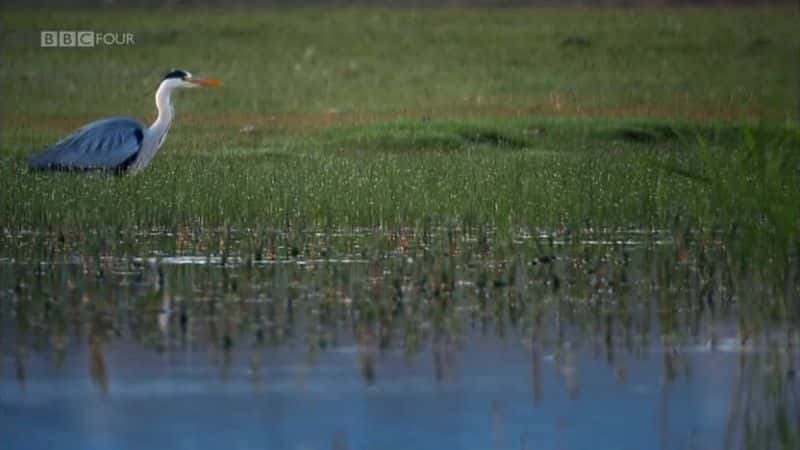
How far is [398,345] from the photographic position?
8805 millimetres

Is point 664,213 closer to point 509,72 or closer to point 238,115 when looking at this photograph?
point 238,115

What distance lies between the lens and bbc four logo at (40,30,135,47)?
29141mm

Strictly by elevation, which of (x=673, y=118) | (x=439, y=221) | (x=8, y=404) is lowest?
(x=8, y=404)

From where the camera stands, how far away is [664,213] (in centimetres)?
1258

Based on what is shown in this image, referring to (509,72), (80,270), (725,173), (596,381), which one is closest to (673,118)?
(509,72)

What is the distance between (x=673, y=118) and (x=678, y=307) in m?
12.7

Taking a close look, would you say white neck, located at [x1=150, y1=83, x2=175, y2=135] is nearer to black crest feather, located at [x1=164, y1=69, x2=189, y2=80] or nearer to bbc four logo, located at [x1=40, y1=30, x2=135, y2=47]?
black crest feather, located at [x1=164, y1=69, x2=189, y2=80]

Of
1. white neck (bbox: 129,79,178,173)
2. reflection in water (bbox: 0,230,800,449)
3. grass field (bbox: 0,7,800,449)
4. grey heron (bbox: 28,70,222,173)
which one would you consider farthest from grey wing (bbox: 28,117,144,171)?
reflection in water (bbox: 0,230,800,449)

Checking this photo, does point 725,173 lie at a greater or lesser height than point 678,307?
greater

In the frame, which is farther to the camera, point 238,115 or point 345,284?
point 238,115

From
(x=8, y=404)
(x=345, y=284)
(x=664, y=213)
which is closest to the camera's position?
(x=8, y=404)

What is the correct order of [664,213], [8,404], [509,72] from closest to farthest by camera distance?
[8,404]
[664,213]
[509,72]

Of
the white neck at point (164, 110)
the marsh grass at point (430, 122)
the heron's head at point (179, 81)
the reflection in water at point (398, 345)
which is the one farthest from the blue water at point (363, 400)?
the heron's head at point (179, 81)

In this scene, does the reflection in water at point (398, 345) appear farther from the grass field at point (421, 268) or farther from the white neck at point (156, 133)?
the white neck at point (156, 133)
